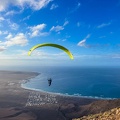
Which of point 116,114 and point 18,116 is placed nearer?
point 116,114

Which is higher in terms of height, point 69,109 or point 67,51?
point 67,51

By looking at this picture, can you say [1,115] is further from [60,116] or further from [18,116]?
[60,116]

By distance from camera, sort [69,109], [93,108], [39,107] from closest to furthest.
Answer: [93,108] → [69,109] → [39,107]

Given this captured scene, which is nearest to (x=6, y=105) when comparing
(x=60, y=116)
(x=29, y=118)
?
(x=29, y=118)

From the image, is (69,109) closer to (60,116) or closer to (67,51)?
(60,116)

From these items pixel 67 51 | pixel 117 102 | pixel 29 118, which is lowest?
pixel 29 118

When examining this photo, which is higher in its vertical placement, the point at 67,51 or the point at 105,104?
the point at 67,51

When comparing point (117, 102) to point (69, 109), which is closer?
point (117, 102)

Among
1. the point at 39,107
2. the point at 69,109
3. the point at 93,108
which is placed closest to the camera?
the point at 93,108

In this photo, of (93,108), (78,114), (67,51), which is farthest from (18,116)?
(67,51)
